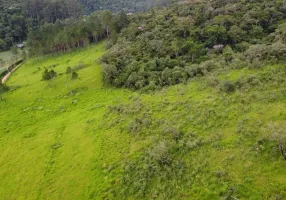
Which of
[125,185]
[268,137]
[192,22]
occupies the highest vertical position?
[192,22]

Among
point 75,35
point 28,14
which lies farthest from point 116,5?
point 75,35

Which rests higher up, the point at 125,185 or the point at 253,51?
the point at 253,51

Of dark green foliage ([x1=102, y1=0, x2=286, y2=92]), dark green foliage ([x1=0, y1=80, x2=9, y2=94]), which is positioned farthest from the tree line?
dark green foliage ([x1=0, y1=80, x2=9, y2=94])

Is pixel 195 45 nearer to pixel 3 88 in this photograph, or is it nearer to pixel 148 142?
pixel 148 142

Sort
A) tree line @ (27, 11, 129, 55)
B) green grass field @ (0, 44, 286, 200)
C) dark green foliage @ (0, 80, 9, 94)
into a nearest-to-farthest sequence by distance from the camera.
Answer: green grass field @ (0, 44, 286, 200) → dark green foliage @ (0, 80, 9, 94) → tree line @ (27, 11, 129, 55)

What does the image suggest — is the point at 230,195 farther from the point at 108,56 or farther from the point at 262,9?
the point at 262,9

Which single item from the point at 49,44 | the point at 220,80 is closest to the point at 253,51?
the point at 220,80

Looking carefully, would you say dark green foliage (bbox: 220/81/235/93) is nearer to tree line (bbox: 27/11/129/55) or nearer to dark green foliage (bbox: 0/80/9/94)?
dark green foliage (bbox: 0/80/9/94)
